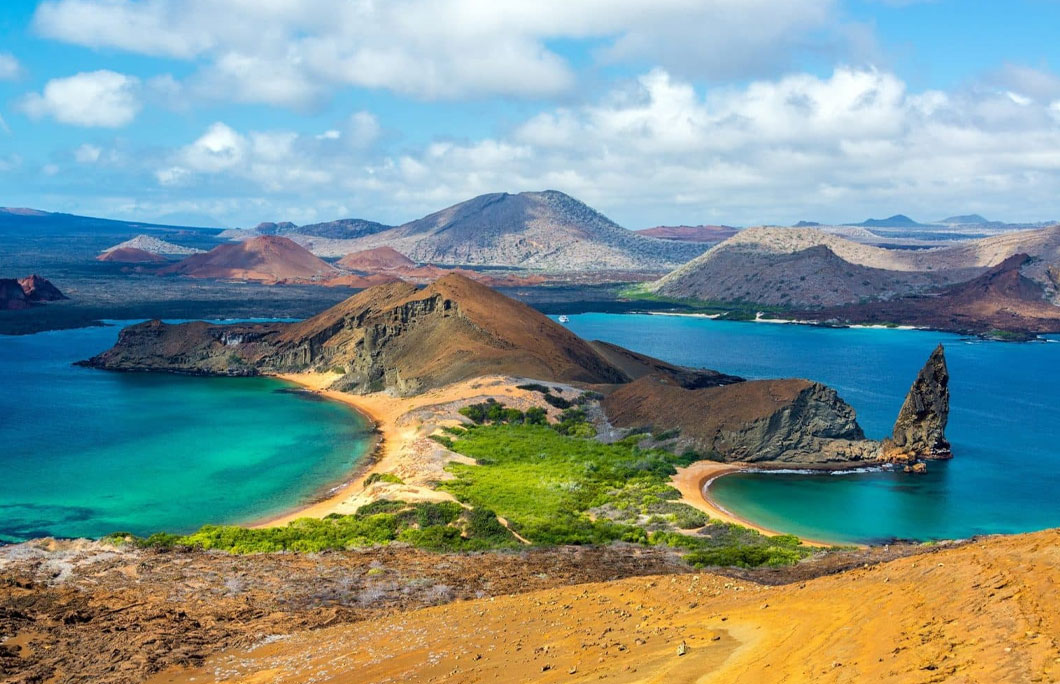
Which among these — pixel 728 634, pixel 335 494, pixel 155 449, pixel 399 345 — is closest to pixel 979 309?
pixel 399 345

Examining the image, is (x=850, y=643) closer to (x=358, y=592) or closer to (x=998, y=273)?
(x=358, y=592)

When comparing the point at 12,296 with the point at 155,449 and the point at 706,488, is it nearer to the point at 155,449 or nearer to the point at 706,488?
the point at 155,449

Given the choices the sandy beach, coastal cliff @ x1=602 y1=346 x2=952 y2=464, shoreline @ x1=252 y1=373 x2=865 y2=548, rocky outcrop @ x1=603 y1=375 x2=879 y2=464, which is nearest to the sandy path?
shoreline @ x1=252 y1=373 x2=865 y2=548

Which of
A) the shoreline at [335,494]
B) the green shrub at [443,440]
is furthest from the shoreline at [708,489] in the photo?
the shoreline at [335,494]

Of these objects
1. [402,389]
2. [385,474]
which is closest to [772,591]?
[385,474]

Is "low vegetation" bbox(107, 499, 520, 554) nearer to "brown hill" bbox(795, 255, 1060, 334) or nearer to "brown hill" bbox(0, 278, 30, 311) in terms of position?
"brown hill" bbox(0, 278, 30, 311)

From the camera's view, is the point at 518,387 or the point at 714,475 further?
the point at 518,387

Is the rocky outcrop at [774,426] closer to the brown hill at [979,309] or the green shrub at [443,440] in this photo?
the green shrub at [443,440]
